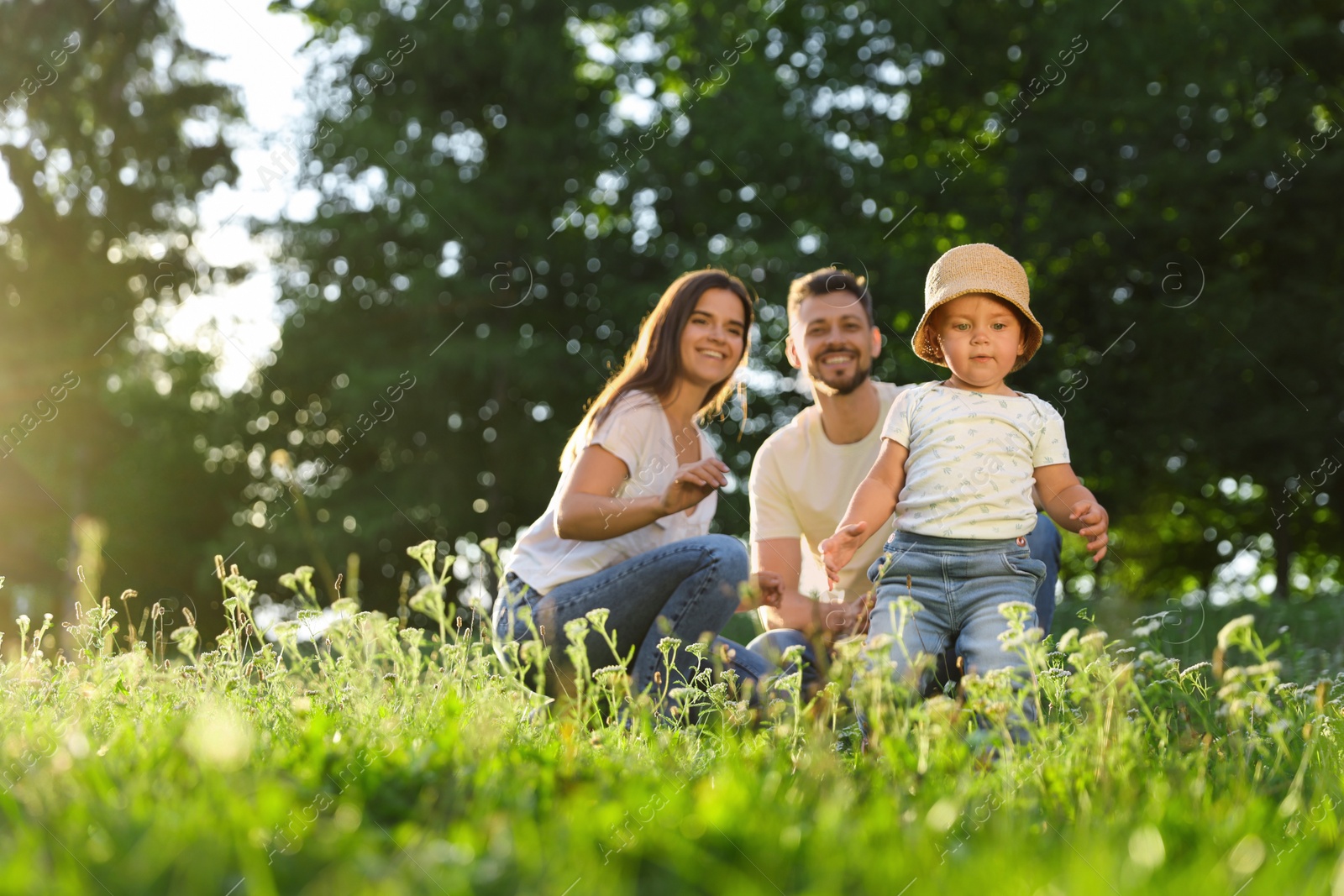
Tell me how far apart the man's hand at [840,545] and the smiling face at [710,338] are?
1.64 metres

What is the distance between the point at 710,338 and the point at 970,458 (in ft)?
5.18

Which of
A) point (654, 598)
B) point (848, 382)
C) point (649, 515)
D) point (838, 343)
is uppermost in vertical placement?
point (838, 343)

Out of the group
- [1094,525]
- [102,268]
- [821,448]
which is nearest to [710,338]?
[821,448]

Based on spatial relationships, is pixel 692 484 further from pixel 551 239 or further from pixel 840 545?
pixel 551 239

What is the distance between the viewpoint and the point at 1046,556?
4473 mm

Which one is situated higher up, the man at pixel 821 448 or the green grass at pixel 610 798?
the man at pixel 821 448

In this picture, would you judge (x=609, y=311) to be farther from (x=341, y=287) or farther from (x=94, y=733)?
(x=94, y=733)

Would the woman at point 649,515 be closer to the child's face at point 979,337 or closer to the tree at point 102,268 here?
the child's face at point 979,337

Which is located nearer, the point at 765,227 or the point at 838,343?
the point at 838,343

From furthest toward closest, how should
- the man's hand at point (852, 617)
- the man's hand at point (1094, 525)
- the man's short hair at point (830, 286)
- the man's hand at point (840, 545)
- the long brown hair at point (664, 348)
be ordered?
the man's short hair at point (830, 286) < the long brown hair at point (664, 348) < the man's hand at point (852, 617) < the man's hand at point (1094, 525) < the man's hand at point (840, 545)

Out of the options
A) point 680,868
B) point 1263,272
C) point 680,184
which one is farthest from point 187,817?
point 1263,272

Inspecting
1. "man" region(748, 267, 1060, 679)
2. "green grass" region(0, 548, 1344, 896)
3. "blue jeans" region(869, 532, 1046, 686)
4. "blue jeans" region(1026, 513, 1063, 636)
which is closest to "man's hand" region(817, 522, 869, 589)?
"blue jeans" region(869, 532, 1046, 686)

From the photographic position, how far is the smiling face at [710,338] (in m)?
5.02

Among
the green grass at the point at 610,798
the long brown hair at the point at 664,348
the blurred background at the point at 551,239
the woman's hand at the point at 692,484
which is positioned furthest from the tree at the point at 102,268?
the green grass at the point at 610,798
